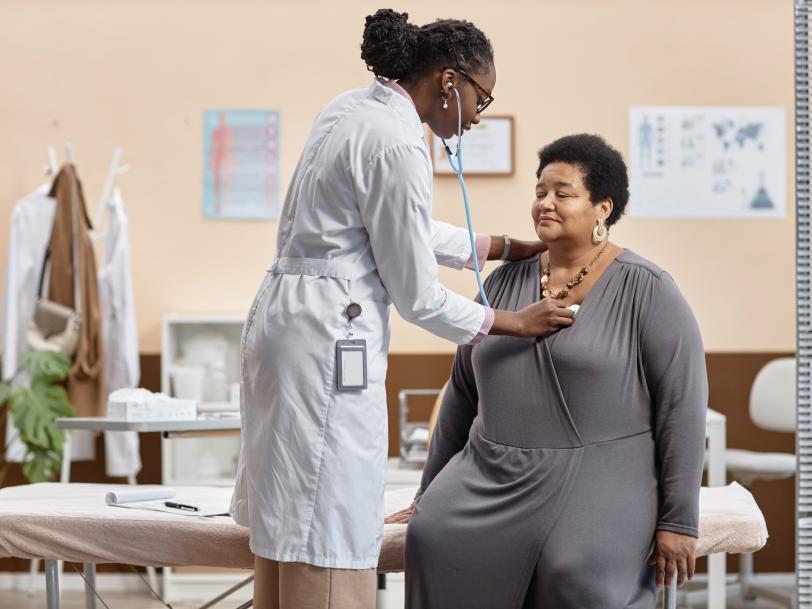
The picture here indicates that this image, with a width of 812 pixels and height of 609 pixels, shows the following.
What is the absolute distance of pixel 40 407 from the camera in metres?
3.94

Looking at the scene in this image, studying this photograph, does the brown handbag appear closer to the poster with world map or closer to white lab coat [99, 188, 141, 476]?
white lab coat [99, 188, 141, 476]

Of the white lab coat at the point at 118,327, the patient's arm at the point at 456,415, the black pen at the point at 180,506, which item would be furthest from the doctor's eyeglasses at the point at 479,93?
the white lab coat at the point at 118,327

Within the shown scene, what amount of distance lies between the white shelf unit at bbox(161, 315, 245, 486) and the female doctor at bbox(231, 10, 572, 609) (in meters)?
2.33

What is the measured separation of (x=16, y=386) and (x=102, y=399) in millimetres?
315

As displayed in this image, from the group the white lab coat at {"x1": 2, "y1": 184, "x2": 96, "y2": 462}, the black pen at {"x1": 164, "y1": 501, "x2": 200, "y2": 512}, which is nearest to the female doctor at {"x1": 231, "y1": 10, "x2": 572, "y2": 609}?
the black pen at {"x1": 164, "y1": 501, "x2": 200, "y2": 512}

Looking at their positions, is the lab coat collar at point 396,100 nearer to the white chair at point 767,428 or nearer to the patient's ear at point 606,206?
the patient's ear at point 606,206

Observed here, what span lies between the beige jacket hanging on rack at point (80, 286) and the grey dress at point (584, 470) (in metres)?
2.21

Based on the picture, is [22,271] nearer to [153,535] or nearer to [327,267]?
[153,535]

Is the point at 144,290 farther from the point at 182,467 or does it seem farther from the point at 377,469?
the point at 377,469

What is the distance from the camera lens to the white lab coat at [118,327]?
13.5 ft

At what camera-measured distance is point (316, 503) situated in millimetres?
1883

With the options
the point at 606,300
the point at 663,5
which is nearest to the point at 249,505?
the point at 606,300

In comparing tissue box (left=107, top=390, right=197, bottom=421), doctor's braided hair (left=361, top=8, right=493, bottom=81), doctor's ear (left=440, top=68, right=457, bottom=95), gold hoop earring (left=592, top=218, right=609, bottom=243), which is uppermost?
doctor's braided hair (left=361, top=8, right=493, bottom=81)

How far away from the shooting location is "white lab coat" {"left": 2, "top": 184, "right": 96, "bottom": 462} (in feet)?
13.5
